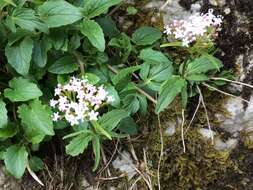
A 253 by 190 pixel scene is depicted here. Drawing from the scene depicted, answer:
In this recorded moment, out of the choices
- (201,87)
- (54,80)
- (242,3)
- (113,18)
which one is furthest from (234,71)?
(54,80)

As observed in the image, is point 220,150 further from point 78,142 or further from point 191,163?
point 78,142

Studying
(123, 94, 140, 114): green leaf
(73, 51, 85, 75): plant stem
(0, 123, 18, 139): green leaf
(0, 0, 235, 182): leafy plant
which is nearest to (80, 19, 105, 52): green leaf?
(0, 0, 235, 182): leafy plant

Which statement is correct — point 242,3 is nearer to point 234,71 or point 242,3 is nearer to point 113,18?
point 234,71

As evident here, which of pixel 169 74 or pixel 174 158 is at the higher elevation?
pixel 169 74

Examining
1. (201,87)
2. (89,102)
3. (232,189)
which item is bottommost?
(232,189)

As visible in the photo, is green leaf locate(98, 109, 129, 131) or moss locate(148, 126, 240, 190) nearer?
green leaf locate(98, 109, 129, 131)

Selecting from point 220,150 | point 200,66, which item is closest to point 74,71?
point 200,66

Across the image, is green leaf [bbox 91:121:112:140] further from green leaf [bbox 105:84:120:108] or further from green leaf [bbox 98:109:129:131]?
green leaf [bbox 105:84:120:108]

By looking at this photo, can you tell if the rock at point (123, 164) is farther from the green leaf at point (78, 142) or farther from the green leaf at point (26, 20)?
the green leaf at point (26, 20)
